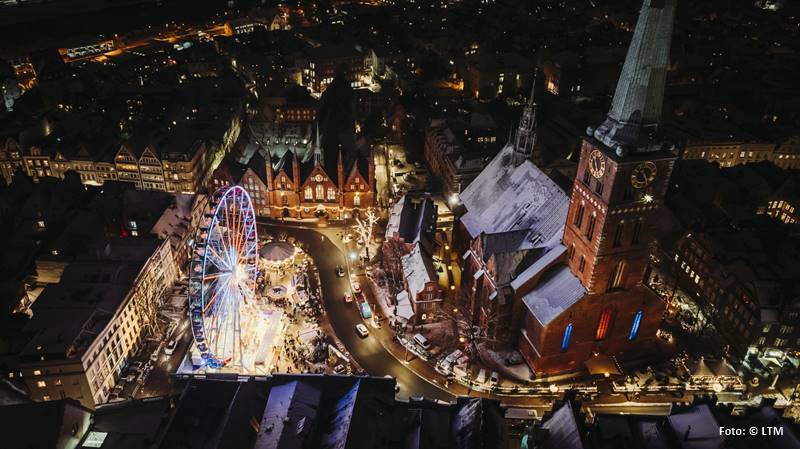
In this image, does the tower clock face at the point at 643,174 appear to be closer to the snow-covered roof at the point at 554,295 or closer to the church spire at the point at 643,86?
the church spire at the point at 643,86

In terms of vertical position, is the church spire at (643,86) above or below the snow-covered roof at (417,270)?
above

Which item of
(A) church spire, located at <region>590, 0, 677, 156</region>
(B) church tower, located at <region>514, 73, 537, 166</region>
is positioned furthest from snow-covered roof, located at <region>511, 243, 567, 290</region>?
(B) church tower, located at <region>514, 73, 537, 166</region>

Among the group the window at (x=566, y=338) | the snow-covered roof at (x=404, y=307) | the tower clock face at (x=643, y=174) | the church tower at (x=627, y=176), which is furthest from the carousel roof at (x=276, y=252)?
the tower clock face at (x=643, y=174)

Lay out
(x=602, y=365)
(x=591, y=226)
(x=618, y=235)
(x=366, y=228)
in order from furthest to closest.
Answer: (x=366, y=228) < (x=602, y=365) < (x=591, y=226) < (x=618, y=235)

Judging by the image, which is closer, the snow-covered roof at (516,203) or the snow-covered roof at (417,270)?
the snow-covered roof at (516,203)

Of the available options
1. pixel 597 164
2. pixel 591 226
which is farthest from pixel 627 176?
pixel 591 226

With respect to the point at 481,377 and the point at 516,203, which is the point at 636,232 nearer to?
the point at 516,203

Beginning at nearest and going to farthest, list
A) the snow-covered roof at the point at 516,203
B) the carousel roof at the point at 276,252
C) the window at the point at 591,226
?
the window at the point at 591,226 < the snow-covered roof at the point at 516,203 < the carousel roof at the point at 276,252
